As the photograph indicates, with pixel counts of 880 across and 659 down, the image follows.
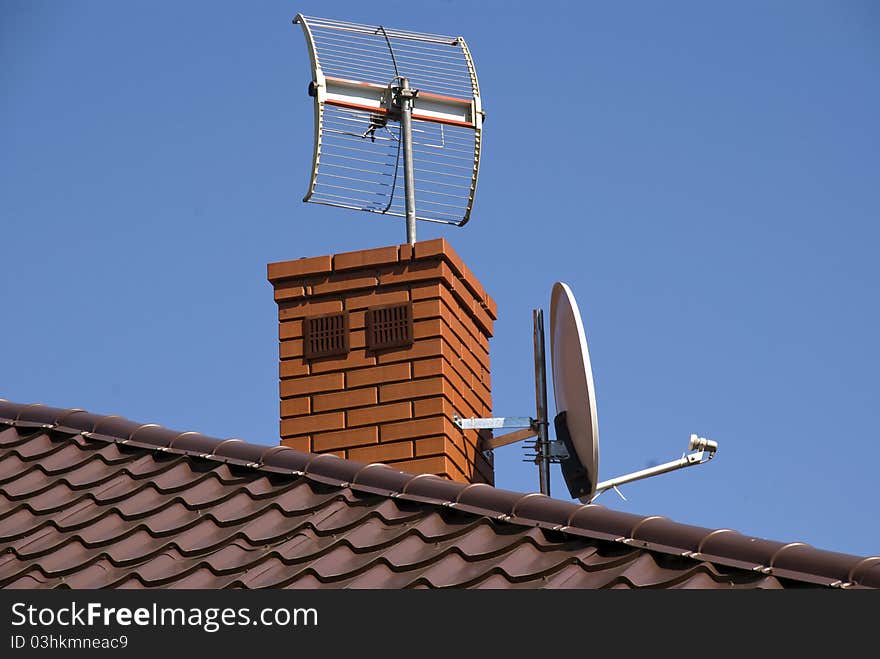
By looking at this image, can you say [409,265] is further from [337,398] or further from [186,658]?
[186,658]

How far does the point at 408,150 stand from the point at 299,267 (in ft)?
5.18

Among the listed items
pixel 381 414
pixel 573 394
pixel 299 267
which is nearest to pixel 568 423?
pixel 573 394

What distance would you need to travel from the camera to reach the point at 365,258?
971 centimetres

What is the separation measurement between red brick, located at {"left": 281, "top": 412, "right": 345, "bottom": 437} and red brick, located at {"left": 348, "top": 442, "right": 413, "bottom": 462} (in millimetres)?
285

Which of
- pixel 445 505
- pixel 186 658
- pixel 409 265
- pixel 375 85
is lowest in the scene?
pixel 186 658

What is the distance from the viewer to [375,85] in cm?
1115

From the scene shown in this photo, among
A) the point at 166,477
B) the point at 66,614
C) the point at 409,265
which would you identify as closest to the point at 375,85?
the point at 409,265

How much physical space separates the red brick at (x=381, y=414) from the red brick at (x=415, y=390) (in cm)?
5

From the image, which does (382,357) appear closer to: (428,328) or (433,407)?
(428,328)

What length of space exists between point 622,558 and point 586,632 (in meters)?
1.09

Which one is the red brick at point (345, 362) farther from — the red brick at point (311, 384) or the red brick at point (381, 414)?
the red brick at point (381, 414)

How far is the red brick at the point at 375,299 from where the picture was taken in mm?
9578

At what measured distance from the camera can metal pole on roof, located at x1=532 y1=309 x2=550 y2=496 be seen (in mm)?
9664

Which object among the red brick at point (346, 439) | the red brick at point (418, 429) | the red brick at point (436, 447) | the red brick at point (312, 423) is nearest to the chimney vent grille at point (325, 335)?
the red brick at point (312, 423)
